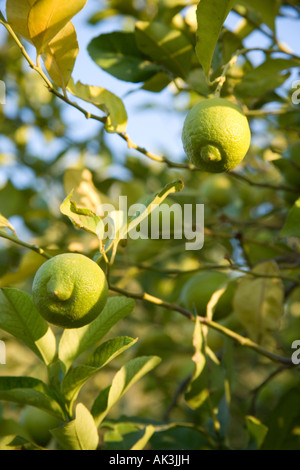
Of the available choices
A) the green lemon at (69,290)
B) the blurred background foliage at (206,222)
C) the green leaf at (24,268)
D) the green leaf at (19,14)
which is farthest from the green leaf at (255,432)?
the green leaf at (19,14)

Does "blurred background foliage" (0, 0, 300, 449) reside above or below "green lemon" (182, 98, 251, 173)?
below

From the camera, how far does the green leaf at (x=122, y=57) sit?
1.12 meters

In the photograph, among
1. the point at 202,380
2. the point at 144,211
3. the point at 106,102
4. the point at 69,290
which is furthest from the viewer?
the point at 202,380

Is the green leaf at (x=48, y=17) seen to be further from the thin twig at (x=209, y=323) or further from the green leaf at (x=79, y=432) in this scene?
the green leaf at (x=79, y=432)

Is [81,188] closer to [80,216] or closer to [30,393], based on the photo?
[80,216]

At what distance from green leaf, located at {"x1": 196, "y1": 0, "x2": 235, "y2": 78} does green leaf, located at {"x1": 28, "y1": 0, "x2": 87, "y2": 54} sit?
0.61ft

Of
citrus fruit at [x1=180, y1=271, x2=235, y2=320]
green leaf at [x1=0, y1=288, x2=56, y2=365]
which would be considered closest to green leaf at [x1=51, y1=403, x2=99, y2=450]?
green leaf at [x1=0, y1=288, x2=56, y2=365]

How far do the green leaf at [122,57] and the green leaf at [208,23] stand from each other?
1.04ft

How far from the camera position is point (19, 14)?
78 cm

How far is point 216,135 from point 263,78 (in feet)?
1.48

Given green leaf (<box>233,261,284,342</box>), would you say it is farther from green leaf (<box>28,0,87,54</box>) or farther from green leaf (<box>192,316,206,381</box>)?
green leaf (<box>28,0,87,54</box>)

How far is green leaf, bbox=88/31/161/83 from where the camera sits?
44.0 inches

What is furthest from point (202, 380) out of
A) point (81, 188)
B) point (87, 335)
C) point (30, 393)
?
point (81, 188)
